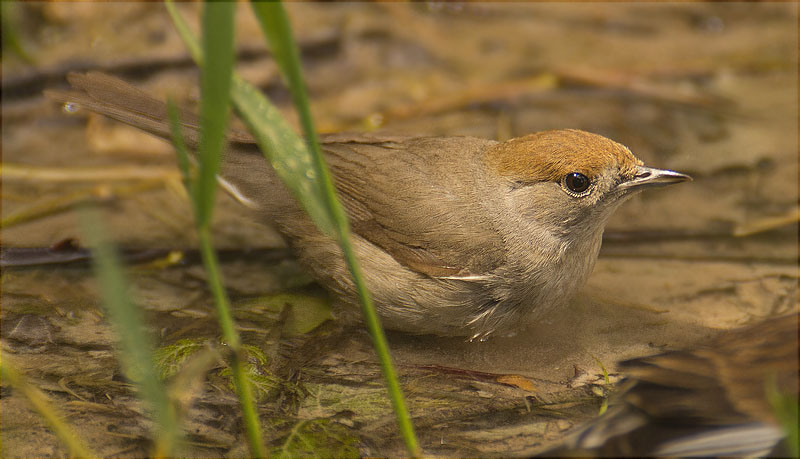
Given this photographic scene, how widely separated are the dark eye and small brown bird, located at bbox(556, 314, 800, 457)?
1050mm

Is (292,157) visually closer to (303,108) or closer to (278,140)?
(278,140)

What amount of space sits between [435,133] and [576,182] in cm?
223

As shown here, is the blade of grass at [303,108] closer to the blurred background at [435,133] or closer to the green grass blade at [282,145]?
the green grass blade at [282,145]

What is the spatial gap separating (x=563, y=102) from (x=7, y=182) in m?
4.23

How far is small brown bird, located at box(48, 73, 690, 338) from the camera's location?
3834mm

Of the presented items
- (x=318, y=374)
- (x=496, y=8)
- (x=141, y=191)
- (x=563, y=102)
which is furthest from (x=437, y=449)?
(x=496, y=8)

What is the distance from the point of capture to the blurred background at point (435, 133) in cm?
346

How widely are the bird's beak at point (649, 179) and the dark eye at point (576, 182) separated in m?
0.18

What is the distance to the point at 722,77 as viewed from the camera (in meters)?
6.88

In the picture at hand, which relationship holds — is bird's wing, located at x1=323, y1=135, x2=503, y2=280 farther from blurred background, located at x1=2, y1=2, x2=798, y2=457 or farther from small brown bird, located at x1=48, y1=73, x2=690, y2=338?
blurred background, located at x1=2, y1=2, x2=798, y2=457

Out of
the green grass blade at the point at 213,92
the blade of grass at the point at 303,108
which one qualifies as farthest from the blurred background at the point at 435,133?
the green grass blade at the point at 213,92

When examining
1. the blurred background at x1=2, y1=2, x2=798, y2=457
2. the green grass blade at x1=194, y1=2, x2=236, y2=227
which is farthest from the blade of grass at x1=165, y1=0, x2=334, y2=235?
the blurred background at x1=2, y1=2, x2=798, y2=457

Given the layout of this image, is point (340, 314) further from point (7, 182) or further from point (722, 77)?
point (722, 77)

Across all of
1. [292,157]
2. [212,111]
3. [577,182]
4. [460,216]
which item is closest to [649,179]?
[577,182]
